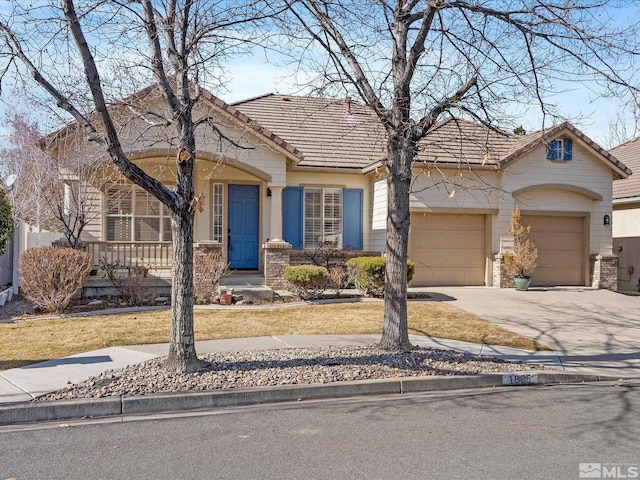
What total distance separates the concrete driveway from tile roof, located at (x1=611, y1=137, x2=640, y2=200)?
480 cm

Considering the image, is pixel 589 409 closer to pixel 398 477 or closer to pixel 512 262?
pixel 398 477

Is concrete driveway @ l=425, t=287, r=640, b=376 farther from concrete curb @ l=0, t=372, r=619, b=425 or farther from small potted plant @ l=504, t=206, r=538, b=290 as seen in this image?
concrete curb @ l=0, t=372, r=619, b=425

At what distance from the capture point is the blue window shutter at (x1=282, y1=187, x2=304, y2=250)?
17.8 meters

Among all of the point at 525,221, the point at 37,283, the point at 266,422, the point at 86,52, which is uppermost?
the point at 86,52

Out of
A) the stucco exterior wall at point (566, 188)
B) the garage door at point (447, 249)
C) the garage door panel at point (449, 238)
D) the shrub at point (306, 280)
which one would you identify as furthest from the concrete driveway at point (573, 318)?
the shrub at point (306, 280)

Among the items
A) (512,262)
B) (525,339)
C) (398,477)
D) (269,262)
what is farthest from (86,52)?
(512,262)

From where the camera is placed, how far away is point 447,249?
18.3 meters

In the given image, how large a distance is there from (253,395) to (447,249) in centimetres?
1252

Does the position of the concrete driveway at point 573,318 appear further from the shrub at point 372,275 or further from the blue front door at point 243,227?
the blue front door at point 243,227

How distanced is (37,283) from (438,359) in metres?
8.34

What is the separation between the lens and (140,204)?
1700 centimetres

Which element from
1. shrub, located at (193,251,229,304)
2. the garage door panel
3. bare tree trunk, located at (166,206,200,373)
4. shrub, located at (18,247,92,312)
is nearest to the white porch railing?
shrub, located at (193,251,229,304)

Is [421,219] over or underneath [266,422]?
over

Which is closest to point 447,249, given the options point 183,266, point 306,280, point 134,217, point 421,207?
point 421,207
